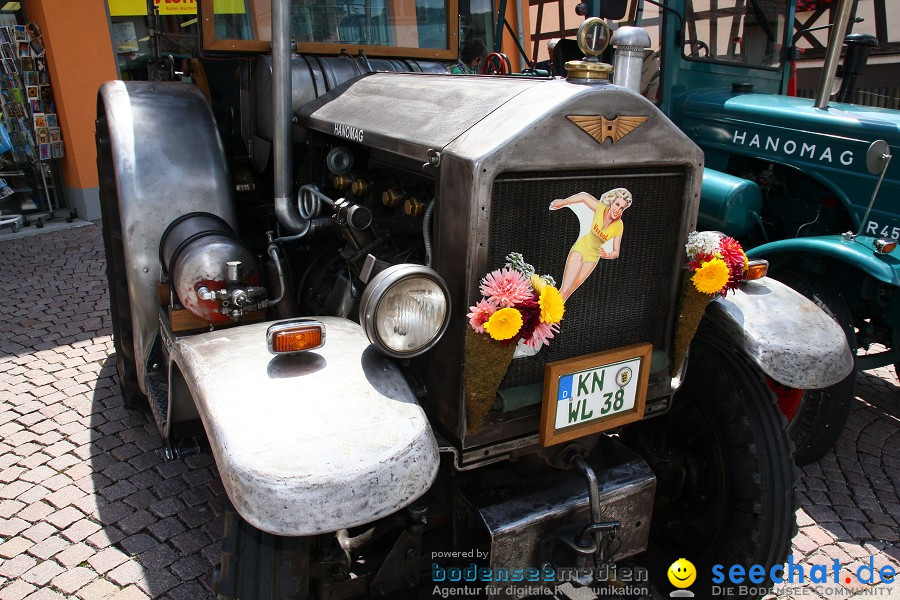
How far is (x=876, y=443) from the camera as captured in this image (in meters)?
3.54

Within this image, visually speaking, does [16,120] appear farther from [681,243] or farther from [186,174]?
[681,243]

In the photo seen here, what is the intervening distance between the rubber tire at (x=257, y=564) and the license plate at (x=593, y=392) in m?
0.75

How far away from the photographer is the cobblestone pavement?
2.49 m

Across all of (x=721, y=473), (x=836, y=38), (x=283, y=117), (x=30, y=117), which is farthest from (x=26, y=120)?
(x=721, y=473)

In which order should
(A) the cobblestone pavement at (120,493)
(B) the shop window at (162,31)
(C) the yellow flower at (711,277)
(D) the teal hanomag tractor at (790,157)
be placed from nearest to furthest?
(C) the yellow flower at (711,277) < (A) the cobblestone pavement at (120,493) < (D) the teal hanomag tractor at (790,157) < (B) the shop window at (162,31)

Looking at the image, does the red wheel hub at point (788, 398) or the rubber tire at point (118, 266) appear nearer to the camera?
the rubber tire at point (118, 266)

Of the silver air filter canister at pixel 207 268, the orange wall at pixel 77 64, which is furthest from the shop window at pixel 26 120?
the silver air filter canister at pixel 207 268

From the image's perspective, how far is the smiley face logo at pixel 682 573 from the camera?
7.76 feet

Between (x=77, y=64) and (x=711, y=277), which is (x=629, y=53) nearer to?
(x=711, y=277)

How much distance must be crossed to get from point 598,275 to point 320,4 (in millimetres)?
1924

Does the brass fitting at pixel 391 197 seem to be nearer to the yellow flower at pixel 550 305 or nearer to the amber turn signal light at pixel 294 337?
the amber turn signal light at pixel 294 337

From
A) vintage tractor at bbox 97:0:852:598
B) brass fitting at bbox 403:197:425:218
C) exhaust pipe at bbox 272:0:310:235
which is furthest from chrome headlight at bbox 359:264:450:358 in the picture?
exhaust pipe at bbox 272:0:310:235

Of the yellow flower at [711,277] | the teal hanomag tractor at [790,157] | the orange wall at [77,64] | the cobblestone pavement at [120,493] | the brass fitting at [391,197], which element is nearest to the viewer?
the yellow flower at [711,277]

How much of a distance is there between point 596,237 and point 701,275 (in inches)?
15.1
